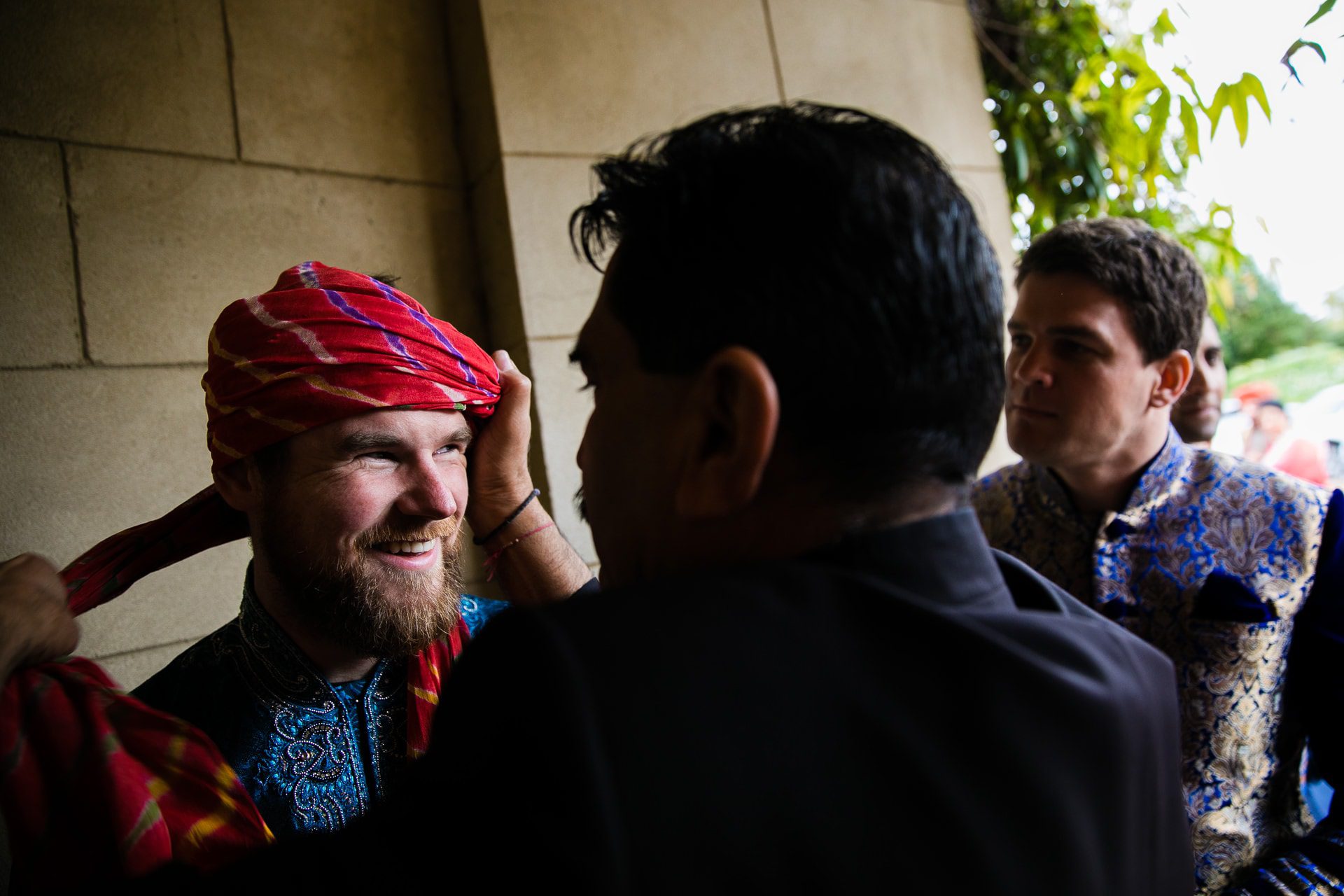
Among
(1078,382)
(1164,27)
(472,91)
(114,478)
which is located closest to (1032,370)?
(1078,382)

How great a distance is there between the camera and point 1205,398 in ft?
9.08

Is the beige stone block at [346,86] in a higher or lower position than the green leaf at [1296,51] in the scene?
higher

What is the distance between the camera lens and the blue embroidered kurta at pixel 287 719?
53.9 inches

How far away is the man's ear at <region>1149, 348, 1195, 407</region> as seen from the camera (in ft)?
6.47

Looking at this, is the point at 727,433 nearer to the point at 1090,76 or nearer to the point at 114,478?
the point at 114,478

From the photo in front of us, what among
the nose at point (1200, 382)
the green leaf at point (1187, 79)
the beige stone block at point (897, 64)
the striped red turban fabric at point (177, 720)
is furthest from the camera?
the beige stone block at point (897, 64)

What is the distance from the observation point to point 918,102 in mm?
3152

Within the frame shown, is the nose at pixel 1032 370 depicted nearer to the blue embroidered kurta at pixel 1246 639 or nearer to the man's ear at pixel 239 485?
the blue embroidered kurta at pixel 1246 639

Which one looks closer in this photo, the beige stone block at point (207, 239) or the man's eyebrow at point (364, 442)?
the man's eyebrow at point (364, 442)

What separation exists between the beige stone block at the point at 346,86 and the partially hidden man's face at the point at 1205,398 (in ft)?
8.06

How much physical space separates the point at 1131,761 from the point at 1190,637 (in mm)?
1296

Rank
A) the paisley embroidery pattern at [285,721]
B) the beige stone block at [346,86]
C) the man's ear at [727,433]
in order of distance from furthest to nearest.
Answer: the beige stone block at [346,86], the paisley embroidery pattern at [285,721], the man's ear at [727,433]

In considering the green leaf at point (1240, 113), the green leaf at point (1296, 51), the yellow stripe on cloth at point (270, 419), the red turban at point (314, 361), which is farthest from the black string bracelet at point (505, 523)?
the green leaf at point (1240, 113)

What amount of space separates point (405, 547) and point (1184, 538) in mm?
1645
